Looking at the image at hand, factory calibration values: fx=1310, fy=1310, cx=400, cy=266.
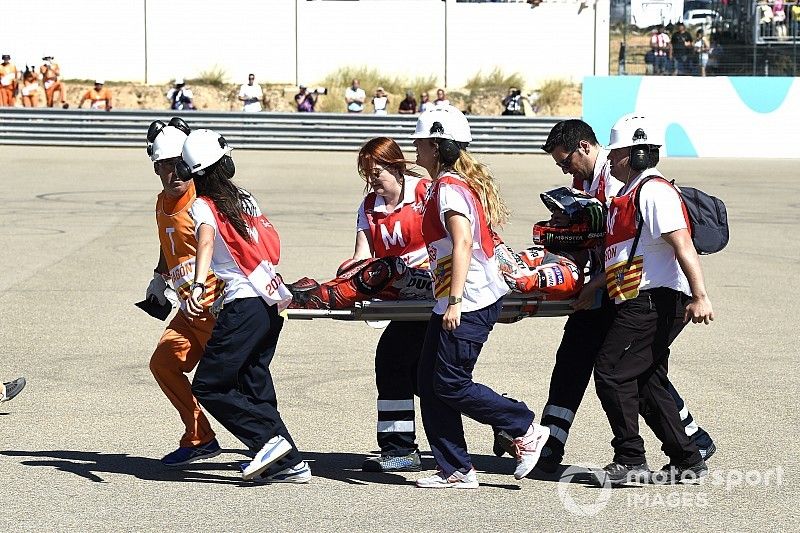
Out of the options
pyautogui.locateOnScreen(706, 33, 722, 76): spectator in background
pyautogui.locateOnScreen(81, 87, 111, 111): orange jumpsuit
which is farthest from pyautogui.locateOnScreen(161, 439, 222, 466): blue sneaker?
pyautogui.locateOnScreen(706, 33, 722, 76): spectator in background

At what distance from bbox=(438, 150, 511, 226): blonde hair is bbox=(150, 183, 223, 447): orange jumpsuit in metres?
1.46

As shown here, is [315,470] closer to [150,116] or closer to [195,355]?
[195,355]

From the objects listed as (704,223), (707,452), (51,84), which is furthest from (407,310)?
(51,84)

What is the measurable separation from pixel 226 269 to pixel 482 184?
135 cm

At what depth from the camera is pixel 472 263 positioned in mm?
6445

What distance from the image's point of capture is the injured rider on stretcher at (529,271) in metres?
6.72

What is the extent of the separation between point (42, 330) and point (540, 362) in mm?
4096

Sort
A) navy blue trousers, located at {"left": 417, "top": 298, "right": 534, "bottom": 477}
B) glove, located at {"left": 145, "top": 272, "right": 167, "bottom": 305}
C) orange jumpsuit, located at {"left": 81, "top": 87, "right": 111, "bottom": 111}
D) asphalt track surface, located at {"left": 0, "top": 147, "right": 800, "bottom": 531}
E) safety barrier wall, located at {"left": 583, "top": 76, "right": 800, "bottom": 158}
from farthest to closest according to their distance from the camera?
orange jumpsuit, located at {"left": 81, "top": 87, "right": 111, "bottom": 111}, safety barrier wall, located at {"left": 583, "top": 76, "right": 800, "bottom": 158}, glove, located at {"left": 145, "top": 272, "right": 167, "bottom": 305}, navy blue trousers, located at {"left": 417, "top": 298, "right": 534, "bottom": 477}, asphalt track surface, located at {"left": 0, "top": 147, "right": 800, "bottom": 531}

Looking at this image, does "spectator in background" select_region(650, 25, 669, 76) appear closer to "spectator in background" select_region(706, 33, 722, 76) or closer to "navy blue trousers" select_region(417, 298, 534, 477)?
"spectator in background" select_region(706, 33, 722, 76)

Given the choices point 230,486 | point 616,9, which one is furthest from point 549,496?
Answer: point 616,9

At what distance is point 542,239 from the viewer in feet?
22.8

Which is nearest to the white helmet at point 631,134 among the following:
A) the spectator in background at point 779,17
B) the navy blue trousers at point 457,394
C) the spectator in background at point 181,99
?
the navy blue trousers at point 457,394

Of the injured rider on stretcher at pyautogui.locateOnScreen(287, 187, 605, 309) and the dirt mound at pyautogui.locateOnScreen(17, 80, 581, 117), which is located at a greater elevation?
the dirt mound at pyautogui.locateOnScreen(17, 80, 581, 117)

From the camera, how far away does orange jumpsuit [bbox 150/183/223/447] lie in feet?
22.7
